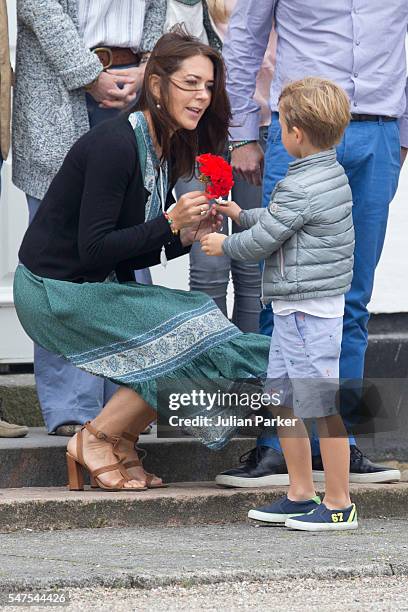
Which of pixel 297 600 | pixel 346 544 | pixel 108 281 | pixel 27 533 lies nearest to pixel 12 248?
pixel 108 281

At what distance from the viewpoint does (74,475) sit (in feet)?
14.8

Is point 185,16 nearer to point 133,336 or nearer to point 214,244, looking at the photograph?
point 214,244

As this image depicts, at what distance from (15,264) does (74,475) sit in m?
1.66

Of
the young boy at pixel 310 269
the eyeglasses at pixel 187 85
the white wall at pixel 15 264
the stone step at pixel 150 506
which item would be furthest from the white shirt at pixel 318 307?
the white wall at pixel 15 264

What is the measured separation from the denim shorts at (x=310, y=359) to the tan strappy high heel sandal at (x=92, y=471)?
1.98ft

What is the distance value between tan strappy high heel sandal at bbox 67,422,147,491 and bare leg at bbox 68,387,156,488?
0.01m

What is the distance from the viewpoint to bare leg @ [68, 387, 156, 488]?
441 cm

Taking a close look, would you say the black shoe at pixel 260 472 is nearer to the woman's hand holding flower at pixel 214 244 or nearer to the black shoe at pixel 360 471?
the black shoe at pixel 360 471

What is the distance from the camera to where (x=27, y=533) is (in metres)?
4.21

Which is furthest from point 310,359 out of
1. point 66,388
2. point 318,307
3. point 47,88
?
point 47,88

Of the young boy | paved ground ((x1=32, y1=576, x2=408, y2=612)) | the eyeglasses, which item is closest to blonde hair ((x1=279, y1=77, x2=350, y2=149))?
the young boy

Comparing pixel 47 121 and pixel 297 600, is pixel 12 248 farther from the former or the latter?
pixel 297 600

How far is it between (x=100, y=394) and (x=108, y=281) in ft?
2.11

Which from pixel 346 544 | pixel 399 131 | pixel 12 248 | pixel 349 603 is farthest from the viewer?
pixel 12 248
